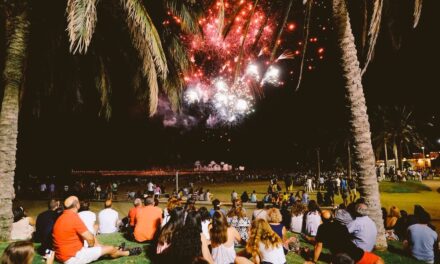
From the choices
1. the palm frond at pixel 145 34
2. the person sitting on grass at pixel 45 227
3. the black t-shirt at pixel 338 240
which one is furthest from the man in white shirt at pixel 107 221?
the black t-shirt at pixel 338 240

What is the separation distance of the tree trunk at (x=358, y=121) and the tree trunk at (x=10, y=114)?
860cm

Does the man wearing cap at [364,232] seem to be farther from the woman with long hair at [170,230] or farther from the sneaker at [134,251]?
the sneaker at [134,251]

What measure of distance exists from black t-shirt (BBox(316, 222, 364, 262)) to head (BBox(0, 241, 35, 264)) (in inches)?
188

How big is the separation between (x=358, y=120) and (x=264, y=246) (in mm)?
4042

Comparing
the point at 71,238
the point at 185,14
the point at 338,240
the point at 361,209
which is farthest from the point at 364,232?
the point at 185,14

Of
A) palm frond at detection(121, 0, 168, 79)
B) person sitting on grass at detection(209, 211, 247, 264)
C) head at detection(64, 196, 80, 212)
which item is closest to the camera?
head at detection(64, 196, 80, 212)

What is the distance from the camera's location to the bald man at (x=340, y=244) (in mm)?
5145

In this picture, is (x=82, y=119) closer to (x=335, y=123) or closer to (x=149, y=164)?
(x=335, y=123)

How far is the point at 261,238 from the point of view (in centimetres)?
532

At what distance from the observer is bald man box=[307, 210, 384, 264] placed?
5145mm

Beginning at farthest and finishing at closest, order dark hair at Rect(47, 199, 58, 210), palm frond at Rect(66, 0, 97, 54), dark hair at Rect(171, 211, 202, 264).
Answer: dark hair at Rect(47, 199, 58, 210) < palm frond at Rect(66, 0, 97, 54) < dark hair at Rect(171, 211, 202, 264)

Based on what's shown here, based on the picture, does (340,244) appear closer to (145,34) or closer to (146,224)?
(146,224)

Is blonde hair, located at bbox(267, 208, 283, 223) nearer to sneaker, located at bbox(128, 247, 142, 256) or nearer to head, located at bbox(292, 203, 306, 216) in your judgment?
sneaker, located at bbox(128, 247, 142, 256)

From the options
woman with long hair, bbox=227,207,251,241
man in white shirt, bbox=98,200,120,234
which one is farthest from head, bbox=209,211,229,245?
man in white shirt, bbox=98,200,120,234
